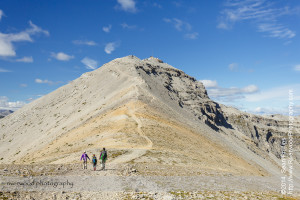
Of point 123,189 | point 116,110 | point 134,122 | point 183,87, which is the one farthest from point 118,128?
point 183,87

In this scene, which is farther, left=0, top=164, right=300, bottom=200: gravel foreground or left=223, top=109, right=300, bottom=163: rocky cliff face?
left=223, top=109, right=300, bottom=163: rocky cliff face

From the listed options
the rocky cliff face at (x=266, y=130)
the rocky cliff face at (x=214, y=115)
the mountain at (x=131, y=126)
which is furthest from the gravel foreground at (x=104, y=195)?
the rocky cliff face at (x=266, y=130)

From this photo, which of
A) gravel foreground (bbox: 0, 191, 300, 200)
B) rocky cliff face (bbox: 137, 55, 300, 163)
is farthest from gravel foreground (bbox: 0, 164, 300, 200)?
rocky cliff face (bbox: 137, 55, 300, 163)

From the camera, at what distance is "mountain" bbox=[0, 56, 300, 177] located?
34812mm

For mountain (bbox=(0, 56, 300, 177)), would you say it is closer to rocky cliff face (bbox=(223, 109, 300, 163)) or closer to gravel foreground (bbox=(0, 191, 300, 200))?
rocky cliff face (bbox=(223, 109, 300, 163))

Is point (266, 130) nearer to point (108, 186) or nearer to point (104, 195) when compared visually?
point (108, 186)

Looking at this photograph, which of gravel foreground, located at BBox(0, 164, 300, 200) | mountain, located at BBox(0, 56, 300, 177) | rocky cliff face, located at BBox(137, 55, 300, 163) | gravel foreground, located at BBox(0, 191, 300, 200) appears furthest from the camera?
rocky cliff face, located at BBox(137, 55, 300, 163)

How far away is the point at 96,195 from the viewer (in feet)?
50.8

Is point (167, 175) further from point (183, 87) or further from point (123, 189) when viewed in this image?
point (183, 87)

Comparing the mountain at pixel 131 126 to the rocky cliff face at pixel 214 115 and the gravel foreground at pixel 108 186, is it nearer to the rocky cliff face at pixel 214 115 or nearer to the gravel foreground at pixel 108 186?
the rocky cliff face at pixel 214 115

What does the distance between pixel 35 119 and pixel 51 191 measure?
74369 millimetres

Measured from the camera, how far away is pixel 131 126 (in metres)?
43.2

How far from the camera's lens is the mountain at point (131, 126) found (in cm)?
3481

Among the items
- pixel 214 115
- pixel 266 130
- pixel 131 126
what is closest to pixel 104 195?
pixel 131 126
